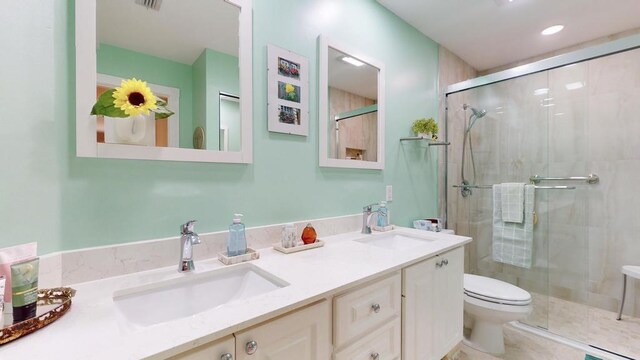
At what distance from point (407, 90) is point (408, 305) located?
5.32ft

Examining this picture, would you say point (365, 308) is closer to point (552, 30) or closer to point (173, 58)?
point (173, 58)

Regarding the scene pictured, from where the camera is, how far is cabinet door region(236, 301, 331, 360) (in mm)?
644

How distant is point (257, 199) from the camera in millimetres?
1246

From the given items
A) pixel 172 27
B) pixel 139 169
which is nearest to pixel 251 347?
pixel 139 169

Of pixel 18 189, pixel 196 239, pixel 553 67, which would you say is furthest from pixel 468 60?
Result: pixel 18 189

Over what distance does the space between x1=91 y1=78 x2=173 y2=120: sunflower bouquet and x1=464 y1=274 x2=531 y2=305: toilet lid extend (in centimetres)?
204

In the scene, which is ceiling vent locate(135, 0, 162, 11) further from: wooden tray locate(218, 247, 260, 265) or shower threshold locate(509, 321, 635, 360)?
shower threshold locate(509, 321, 635, 360)

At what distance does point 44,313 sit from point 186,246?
1.24 ft

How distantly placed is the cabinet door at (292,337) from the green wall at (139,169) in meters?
0.57

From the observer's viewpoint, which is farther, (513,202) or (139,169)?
(513,202)

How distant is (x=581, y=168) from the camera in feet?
7.34

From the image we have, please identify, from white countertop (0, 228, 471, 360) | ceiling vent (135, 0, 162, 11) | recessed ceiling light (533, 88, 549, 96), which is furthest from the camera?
recessed ceiling light (533, 88, 549, 96)

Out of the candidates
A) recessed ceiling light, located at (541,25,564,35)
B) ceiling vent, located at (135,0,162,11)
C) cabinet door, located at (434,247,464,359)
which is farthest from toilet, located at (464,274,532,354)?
ceiling vent, located at (135,0,162,11)

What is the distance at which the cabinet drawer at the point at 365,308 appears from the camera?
0.86m
